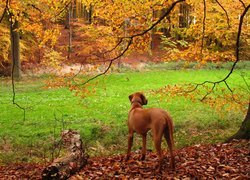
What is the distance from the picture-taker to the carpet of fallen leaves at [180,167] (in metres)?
5.89

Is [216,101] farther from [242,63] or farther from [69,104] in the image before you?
[242,63]

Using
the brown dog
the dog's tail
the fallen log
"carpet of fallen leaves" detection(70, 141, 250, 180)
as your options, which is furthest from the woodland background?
the dog's tail

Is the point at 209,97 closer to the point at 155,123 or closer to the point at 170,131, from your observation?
the point at 170,131

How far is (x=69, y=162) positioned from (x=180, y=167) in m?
1.90

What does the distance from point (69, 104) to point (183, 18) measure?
37.3 meters

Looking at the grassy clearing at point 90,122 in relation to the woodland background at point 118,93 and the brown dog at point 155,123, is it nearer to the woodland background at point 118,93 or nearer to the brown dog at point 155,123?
the woodland background at point 118,93

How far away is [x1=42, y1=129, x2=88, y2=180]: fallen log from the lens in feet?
19.1

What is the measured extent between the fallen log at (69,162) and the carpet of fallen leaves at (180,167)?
135mm

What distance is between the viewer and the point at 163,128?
5.92m

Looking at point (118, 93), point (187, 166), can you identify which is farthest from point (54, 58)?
point (187, 166)

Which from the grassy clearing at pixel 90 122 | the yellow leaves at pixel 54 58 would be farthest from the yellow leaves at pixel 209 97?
the yellow leaves at pixel 54 58

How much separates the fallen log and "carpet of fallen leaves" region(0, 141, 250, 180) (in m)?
0.13

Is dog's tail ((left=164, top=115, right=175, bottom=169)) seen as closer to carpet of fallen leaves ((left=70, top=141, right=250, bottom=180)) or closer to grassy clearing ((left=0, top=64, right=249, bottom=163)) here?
carpet of fallen leaves ((left=70, top=141, right=250, bottom=180))

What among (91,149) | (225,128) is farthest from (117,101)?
(91,149)
